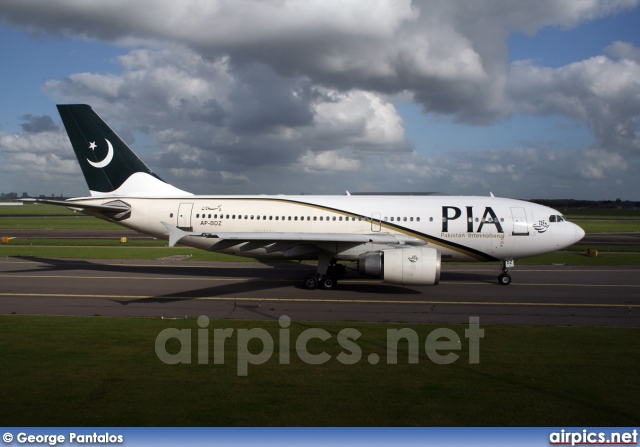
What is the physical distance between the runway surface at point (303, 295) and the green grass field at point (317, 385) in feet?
9.57

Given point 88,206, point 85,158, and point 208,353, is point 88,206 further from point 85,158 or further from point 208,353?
point 208,353

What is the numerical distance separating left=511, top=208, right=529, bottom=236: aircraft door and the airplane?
0.04m

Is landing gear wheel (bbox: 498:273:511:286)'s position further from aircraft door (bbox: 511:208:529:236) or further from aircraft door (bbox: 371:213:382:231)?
aircraft door (bbox: 371:213:382:231)

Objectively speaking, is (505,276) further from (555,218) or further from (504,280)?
(555,218)

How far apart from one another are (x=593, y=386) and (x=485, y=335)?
3.57 m

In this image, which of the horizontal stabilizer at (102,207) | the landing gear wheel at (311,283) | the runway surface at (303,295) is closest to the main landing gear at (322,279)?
the landing gear wheel at (311,283)

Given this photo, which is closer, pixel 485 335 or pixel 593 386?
pixel 593 386

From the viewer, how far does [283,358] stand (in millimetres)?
9734

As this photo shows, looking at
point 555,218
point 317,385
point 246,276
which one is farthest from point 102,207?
point 555,218

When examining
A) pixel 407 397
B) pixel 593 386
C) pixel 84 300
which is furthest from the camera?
pixel 84 300

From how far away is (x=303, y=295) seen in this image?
17.8 meters

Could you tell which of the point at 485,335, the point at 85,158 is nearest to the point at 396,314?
the point at 485,335

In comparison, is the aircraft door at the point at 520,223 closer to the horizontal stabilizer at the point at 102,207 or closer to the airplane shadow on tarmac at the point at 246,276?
the airplane shadow on tarmac at the point at 246,276

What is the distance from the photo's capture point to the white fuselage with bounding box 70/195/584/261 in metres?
20.0
